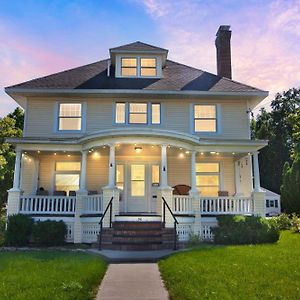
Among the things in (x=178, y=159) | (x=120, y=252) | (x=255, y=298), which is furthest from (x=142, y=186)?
(x=255, y=298)

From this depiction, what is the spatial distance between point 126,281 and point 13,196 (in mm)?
8847

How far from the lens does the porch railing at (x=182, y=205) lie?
14.0 meters

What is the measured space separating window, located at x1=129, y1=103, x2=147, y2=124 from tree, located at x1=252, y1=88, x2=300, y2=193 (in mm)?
29263

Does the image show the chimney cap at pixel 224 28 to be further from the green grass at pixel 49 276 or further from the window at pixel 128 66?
the green grass at pixel 49 276

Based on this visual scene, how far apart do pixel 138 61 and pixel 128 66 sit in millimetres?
582

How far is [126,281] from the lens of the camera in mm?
7336

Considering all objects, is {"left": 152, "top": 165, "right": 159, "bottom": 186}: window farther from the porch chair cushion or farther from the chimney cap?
the chimney cap

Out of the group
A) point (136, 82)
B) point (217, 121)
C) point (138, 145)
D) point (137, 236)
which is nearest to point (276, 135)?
point (217, 121)

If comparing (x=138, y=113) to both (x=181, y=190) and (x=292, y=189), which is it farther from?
(x=292, y=189)

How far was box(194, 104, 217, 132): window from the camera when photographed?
1733 cm

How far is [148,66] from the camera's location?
18.6 meters

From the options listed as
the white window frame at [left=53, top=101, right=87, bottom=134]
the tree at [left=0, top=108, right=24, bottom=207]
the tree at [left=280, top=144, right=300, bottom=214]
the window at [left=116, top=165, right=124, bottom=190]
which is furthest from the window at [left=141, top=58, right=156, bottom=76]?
the tree at [left=280, top=144, right=300, bottom=214]

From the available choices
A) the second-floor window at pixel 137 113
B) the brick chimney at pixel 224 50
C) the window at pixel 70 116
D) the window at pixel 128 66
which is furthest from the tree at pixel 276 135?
the window at pixel 70 116

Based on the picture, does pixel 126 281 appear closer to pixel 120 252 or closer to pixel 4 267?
pixel 4 267
